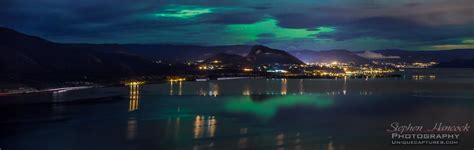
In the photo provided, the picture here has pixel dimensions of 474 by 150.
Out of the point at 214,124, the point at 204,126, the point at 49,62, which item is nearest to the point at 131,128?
the point at 204,126

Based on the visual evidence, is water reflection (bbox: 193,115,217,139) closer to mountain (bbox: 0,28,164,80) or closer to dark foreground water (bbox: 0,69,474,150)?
dark foreground water (bbox: 0,69,474,150)

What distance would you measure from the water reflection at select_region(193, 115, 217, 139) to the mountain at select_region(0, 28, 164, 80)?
38.2m

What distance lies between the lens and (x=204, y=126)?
21.8 meters

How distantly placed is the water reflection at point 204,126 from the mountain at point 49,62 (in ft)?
125

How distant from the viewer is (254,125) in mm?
22406

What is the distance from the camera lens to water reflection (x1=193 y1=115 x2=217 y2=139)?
1953 cm

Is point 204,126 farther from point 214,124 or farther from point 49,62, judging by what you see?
point 49,62

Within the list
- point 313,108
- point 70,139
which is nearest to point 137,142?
point 70,139

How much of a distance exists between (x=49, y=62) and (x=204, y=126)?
63.8 meters

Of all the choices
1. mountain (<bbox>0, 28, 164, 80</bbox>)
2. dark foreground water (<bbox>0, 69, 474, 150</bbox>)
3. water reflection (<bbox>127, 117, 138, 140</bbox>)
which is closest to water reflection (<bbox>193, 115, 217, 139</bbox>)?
dark foreground water (<bbox>0, 69, 474, 150</bbox>)

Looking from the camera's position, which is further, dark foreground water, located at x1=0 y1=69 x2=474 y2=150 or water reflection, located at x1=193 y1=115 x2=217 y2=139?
water reflection, located at x1=193 y1=115 x2=217 y2=139

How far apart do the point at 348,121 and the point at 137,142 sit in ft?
35.7

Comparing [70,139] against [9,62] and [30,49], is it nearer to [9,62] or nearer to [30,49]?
[9,62]

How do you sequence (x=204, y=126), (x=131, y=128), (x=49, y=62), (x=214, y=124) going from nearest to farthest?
(x=131, y=128)
(x=204, y=126)
(x=214, y=124)
(x=49, y=62)
